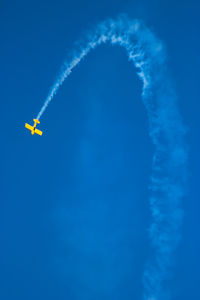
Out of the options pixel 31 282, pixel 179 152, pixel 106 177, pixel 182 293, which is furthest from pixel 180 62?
pixel 31 282

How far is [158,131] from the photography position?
2.75m

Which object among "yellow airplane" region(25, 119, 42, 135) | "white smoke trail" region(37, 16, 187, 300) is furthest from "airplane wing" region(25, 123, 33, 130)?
"white smoke trail" region(37, 16, 187, 300)

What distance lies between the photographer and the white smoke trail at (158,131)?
271 cm

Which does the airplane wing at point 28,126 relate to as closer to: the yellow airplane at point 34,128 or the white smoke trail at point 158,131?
the yellow airplane at point 34,128

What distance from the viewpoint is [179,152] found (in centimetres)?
273

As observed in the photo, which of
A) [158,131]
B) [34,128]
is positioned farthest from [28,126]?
[158,131]

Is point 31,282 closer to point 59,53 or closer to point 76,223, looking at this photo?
point 76,223

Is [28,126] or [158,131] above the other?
[158,131]

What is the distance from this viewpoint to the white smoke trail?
2.71m

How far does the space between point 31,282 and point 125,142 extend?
151 cm

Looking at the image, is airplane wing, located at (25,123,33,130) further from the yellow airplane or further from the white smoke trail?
the white smoke trail

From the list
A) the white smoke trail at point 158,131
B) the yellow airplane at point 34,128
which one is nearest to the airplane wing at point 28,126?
the yellow airplane at point 34,128

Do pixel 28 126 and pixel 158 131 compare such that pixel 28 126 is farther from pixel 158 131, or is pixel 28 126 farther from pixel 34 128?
pixel 158 131

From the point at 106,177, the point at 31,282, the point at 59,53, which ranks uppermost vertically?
the point at 59,53
